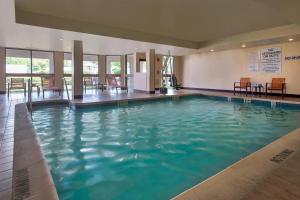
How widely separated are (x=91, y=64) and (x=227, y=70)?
790 centimetres

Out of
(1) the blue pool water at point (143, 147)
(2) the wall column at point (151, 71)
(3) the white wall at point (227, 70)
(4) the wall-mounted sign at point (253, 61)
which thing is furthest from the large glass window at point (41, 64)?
(4) the wall-mounted sign at point (253, 61)

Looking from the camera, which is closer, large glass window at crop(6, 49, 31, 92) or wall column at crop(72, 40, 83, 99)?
wall column at crop(72, 40, 83, 99)

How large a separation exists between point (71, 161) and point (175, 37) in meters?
7.68

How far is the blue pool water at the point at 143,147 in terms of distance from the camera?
2.36 m

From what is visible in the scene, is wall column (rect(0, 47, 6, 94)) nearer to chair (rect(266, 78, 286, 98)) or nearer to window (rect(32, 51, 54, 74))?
window (rect(32, 51, 54, 74))

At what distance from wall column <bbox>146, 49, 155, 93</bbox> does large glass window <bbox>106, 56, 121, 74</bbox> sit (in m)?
3.98

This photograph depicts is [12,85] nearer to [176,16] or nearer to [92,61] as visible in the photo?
[92,61]

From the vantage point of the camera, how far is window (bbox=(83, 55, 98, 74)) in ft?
44.5

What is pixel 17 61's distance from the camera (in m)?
11.1

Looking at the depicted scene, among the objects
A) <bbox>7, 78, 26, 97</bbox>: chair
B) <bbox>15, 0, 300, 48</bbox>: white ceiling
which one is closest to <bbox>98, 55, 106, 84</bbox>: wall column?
<bbox>7, 78, 26, 97</bbox>: chair

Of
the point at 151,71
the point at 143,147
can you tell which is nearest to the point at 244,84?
the point at 151,71

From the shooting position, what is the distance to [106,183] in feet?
7.84

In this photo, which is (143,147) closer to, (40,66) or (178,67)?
(40,66)

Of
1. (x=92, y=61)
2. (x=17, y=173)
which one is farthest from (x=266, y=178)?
(x=92, y=61)
